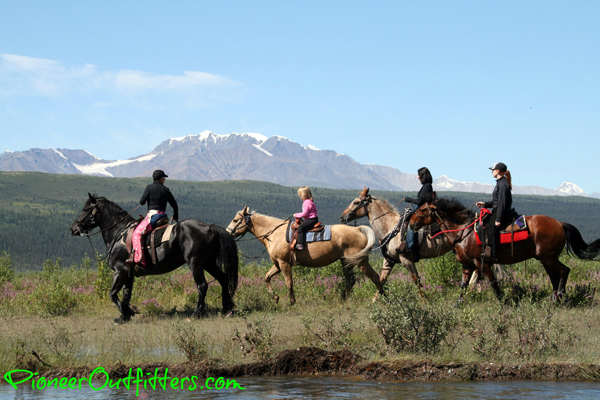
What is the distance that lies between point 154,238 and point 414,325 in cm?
661

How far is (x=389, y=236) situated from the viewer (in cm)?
1394

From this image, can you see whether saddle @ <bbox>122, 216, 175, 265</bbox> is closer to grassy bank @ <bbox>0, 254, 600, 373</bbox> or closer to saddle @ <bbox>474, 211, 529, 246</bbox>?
grassy bank @ <bbox>0, 254, 600, 373</bbox>

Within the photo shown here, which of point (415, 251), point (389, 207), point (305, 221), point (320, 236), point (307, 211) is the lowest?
point (415, 251)

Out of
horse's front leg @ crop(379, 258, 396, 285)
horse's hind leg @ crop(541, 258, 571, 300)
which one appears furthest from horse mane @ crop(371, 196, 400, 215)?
horse's hind leg @ crop(541, 258, 571, 300)

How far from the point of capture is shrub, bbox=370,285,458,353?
336 inches

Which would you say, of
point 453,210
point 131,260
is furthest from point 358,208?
point 131,260

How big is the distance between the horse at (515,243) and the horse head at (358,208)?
7.09 ft

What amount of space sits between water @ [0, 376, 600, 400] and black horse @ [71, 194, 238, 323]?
18.2ft

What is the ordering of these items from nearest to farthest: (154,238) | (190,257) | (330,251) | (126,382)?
(126,382), (190,257), (154,238), (330,251)

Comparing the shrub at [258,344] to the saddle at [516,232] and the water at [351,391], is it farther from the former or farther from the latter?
the saddle at [516,232]

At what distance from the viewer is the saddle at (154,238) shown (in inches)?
513

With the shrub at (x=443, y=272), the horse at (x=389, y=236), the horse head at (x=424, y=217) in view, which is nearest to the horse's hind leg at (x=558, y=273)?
the horse at (x=389, y=236)

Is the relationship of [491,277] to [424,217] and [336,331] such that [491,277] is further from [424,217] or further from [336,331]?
[336,331]

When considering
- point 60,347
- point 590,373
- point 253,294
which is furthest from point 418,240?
point 60,347
